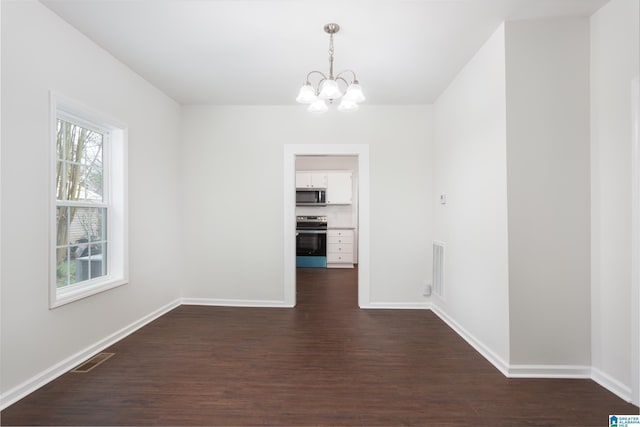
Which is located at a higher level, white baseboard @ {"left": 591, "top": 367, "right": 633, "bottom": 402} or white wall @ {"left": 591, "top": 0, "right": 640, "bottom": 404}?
white wall @ {"left": 591, "top": 0, "right": 640, "bottom": 404}

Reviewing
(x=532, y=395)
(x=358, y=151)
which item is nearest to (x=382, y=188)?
(x=358, y=151)

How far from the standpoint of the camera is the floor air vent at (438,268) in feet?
10.8

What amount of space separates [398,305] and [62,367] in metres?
3.25

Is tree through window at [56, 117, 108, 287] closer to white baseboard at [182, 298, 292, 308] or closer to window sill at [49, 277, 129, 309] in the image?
window sill at [49, 277, 129, 309]

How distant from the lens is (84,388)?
192cm

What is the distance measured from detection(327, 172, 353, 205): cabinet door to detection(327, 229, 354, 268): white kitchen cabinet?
0.71m

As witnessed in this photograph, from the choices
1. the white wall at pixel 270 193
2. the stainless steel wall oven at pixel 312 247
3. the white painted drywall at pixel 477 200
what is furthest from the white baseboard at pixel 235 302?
the stainless steel wall oven at pixel 312 247

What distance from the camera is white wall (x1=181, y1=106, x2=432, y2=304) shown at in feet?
11.9

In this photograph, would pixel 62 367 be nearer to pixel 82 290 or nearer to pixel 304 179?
pixel 82 290

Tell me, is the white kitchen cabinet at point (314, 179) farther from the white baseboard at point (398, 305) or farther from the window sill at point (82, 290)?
the window sill at point (82, 290)

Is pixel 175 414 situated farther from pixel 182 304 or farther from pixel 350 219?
pixel 350 219

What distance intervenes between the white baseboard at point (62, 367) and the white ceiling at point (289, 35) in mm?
2510

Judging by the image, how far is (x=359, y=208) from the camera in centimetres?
361

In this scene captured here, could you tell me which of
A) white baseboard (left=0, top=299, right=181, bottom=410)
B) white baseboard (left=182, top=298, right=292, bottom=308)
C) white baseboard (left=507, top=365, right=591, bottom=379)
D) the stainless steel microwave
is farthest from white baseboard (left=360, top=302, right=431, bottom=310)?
the stainless steel microwave
